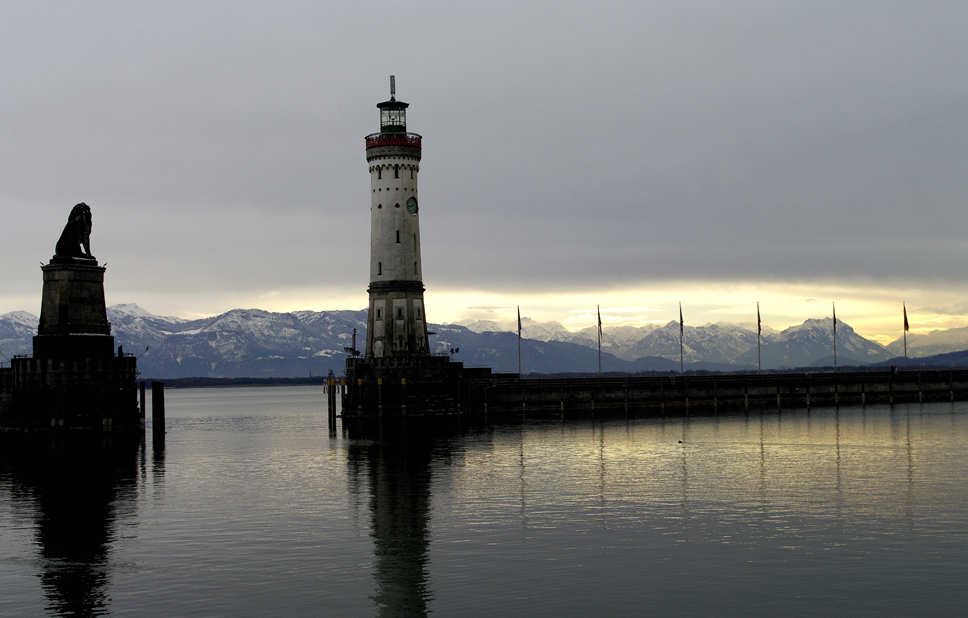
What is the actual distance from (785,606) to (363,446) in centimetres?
5351

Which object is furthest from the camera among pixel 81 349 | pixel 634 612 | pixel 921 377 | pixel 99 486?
pixel 921 377

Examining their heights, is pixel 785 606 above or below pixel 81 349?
below

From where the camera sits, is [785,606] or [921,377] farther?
[921,377]

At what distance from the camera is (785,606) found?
27.4 meters

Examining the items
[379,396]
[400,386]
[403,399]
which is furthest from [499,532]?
[400,386]

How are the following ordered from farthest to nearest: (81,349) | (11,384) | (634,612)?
(11,384) < (81,349) < (634,612)

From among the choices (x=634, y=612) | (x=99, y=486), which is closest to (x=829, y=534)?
(x=634, y=612)

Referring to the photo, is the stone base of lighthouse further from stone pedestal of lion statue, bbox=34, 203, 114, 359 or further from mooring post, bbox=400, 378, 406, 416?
stone pedestal of lion statue, bbox=34, 203, 114, 359

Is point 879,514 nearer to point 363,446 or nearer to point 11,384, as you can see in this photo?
point 363,446

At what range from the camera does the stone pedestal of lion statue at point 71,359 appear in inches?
3270

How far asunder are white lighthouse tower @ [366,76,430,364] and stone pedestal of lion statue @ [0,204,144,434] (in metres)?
26.6

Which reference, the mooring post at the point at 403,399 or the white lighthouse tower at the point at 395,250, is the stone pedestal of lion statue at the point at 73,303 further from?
the mooring post at the point at 403,399

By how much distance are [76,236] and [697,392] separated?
75375mm

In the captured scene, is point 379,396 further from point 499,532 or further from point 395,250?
point 499,532
